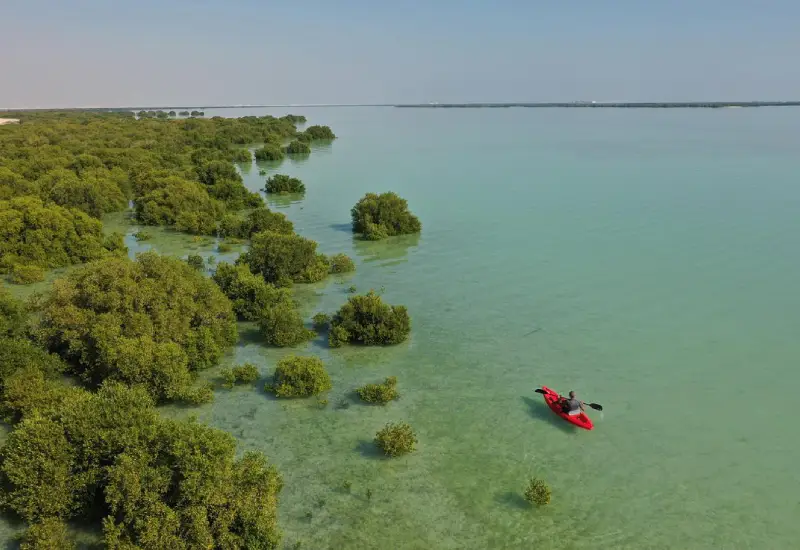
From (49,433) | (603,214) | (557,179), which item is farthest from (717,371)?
(557,179)

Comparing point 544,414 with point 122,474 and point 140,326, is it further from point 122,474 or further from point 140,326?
point 140,326

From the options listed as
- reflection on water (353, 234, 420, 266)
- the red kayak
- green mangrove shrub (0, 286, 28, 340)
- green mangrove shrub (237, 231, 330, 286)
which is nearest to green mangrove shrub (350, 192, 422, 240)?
reflection on water (353, 234, 420, 266)

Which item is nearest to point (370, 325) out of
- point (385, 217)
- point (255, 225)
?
point (385, 217)

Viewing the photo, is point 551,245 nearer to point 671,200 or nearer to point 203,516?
point 671,200

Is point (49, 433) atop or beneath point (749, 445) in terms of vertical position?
atop

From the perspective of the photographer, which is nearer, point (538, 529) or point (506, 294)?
point (538, 529)

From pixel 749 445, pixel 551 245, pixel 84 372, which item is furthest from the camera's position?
pixel 551 245
